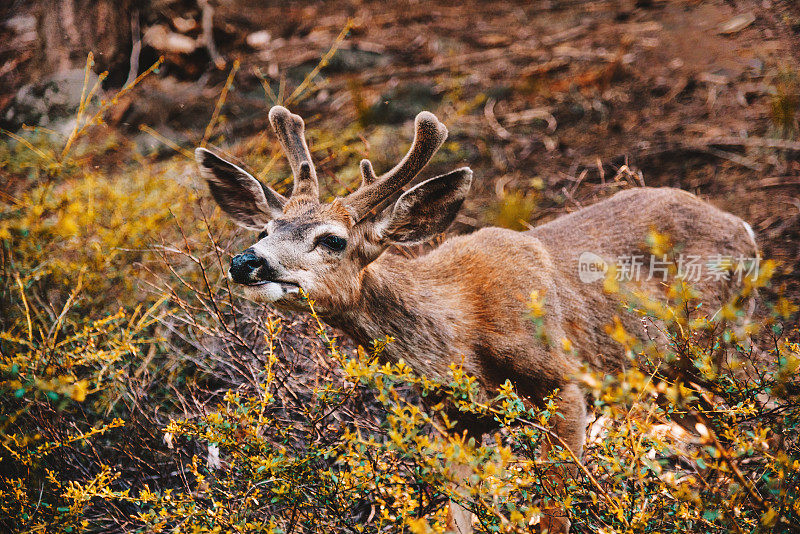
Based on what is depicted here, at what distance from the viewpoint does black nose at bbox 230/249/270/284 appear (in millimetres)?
2713

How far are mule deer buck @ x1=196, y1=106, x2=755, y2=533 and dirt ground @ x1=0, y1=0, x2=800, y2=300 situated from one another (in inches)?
65.7

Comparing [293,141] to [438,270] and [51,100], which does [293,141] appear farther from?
[51,100]

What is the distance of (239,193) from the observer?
11.5 feet

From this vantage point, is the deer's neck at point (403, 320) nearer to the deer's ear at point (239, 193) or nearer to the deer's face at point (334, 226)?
the deer's face at point (334, 226)

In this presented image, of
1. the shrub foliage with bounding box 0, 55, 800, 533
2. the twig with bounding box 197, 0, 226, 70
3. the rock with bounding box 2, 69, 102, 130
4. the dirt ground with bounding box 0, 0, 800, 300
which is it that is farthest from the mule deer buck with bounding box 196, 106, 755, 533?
the twig with bounding box 197, 0, 226, 70

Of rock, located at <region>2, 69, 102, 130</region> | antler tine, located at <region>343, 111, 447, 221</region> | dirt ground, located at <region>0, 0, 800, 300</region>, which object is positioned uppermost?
antler tine, located at <region>343, 111, 447, 221</region>

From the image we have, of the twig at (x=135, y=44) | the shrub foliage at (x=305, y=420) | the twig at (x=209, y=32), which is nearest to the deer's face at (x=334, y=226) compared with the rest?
the shrub foliage at (x=305, y=420)

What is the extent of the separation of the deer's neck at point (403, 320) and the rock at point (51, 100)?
6.06m

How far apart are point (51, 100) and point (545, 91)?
6.51 metres

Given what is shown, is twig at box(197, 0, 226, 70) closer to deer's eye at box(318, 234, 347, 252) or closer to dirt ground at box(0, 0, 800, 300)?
dirt ground at box(0, 0, 800, 300)

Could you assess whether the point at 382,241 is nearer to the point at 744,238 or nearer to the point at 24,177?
the point at 744,238

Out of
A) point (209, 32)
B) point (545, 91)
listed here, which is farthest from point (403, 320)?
point (209, 32)

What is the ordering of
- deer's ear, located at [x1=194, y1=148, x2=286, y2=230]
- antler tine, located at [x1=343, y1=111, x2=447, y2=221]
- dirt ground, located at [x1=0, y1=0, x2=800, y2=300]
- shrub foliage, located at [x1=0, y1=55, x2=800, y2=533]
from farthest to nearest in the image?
dirt ground, located at [x1=0, y1=0, x2=800, y2=300], deer's ear, located at [x1=194, y1=148, x2=286, y2=230], antler tine, located at [x1=343, y1=111, x2=447, y2=221], shrub foliage, located at [x1=0, y1=55, x2=800, y2=533]

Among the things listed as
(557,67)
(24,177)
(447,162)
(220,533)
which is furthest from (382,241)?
(557,67)
